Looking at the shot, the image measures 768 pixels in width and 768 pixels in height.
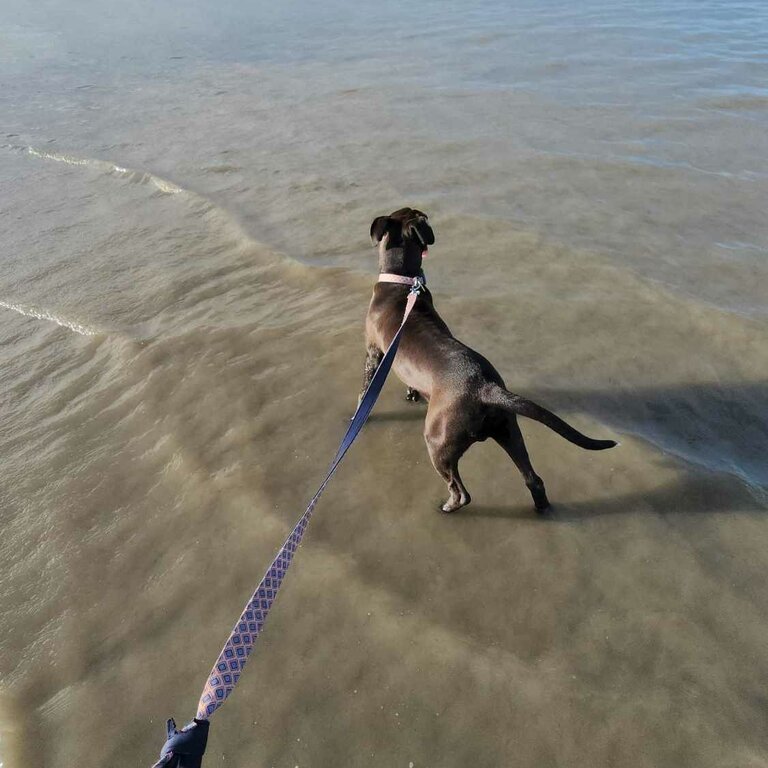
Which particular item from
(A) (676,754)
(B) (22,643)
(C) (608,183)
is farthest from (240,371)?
(C) (608,183)

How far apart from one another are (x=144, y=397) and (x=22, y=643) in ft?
5.81

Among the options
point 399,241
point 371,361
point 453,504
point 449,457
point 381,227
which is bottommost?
point 453,504

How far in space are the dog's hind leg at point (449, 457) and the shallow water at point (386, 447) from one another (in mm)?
107

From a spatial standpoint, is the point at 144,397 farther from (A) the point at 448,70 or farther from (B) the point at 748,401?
(A) the point at 448,70

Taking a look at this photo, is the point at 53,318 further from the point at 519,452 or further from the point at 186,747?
the point at 186,747

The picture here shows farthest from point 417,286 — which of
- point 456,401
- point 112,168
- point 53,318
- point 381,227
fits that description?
point 112,168

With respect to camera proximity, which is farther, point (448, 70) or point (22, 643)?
point (448, 70)

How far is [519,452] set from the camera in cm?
296

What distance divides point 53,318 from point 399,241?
3088mm

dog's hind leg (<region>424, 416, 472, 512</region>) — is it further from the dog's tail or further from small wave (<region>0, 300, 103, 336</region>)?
small wave (<region>0, 300, 103, 336</region>)

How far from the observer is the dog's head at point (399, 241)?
158 inches

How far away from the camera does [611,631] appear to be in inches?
102

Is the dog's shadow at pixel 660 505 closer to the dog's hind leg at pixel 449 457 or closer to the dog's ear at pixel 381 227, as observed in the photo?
the dog's hind leg at pixel 449 457

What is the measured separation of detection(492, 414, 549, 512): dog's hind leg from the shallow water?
0.17 meters
